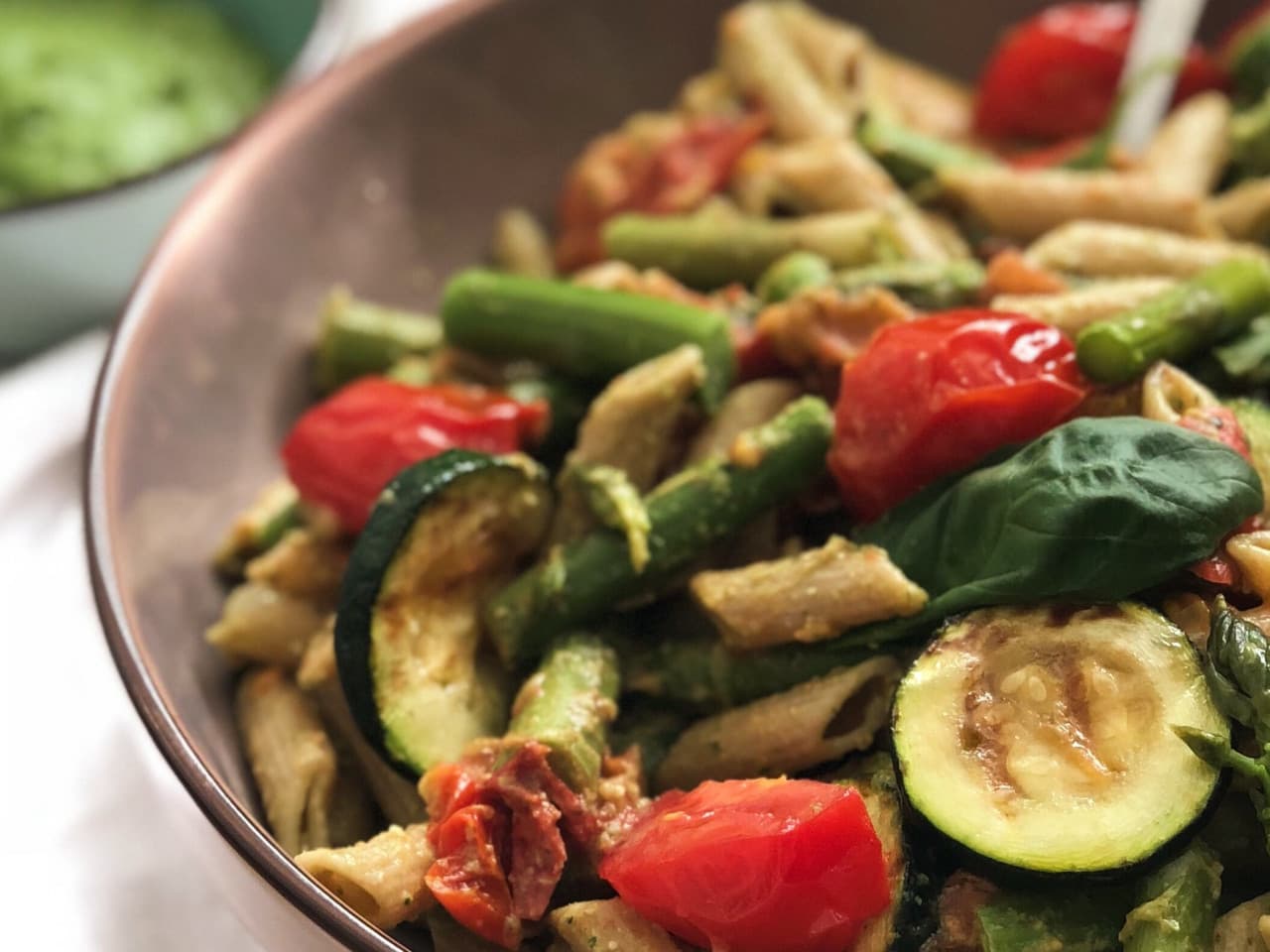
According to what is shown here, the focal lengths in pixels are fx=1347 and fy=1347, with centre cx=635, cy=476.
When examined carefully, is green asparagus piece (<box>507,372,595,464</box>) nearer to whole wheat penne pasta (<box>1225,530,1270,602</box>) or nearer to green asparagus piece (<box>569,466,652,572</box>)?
green asparagus piece (<box>569,466,652,572</box>)

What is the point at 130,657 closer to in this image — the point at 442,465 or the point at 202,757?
the point at 202,757

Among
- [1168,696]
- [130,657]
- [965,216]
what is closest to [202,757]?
[130,657]

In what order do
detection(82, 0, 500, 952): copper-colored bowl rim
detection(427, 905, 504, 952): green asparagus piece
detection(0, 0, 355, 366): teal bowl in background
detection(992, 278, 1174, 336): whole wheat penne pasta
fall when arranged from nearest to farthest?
detection(82, 0, 500, 952): copper-colored bowl rim → detection(427, 905, 504, 952): green asparagus piece → detection(992, 278, 1174, 336): whole wheat penne pasta → detection(0, 0, 355, 366): teal bowl in background


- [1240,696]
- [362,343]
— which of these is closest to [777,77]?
[362,343]

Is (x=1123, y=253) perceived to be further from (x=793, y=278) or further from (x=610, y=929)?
(x=610, y=929)

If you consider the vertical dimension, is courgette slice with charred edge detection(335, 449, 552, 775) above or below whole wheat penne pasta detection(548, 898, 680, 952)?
above

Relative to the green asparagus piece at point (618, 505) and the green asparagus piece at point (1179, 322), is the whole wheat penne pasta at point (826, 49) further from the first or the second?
the green asparagus piece at point (618, 505)

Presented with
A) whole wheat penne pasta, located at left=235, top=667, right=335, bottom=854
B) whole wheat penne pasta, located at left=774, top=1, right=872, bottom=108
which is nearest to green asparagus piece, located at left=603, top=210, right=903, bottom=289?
whole wheat penne pasta, located at left=774, top=1, right=872, bottom=108
